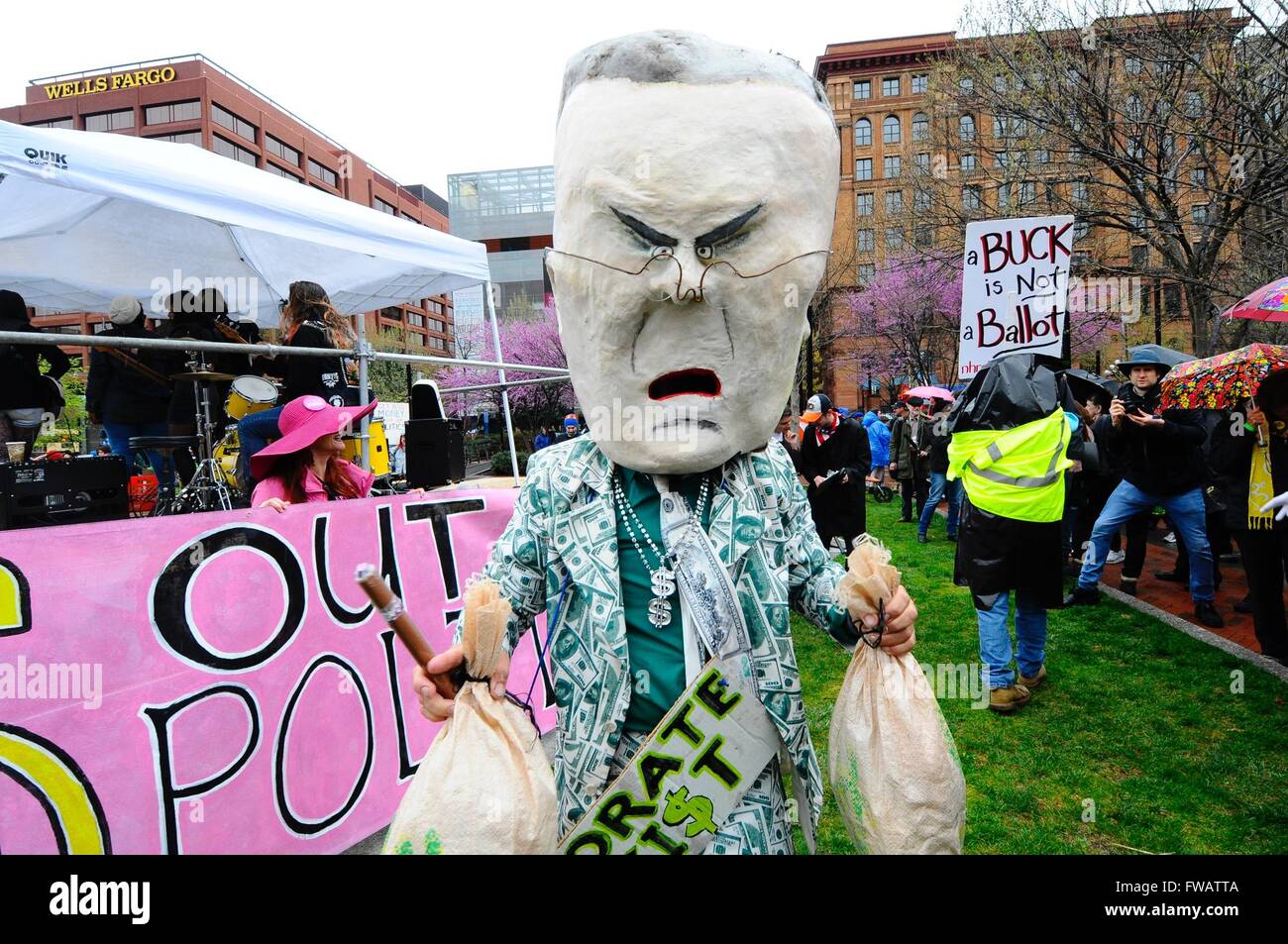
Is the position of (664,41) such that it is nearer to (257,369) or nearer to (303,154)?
(257,369)

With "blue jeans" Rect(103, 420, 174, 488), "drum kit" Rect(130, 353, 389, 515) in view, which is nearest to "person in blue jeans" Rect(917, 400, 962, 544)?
"drum kit" Rect(130, 353, 389, 515)

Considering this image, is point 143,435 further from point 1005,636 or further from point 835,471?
point 1005,636

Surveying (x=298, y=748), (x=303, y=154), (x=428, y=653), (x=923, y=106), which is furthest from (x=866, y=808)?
(x=303, y=154)

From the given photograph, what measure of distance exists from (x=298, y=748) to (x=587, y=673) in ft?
4.97

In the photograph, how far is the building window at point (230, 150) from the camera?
41781mm

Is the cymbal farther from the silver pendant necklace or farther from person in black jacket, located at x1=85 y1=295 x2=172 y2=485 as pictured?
the silver pendant necklace

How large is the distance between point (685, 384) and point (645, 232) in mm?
361

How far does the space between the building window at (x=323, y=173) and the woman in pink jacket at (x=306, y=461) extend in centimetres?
5771

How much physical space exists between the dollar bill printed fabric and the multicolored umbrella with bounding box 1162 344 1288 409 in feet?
14.0

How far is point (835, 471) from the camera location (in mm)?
6195

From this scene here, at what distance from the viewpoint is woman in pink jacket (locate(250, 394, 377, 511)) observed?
3162 millimetres

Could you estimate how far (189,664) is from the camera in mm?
2293

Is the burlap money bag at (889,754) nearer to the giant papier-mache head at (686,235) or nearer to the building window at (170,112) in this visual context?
the giant papier-mache head at (686,235)

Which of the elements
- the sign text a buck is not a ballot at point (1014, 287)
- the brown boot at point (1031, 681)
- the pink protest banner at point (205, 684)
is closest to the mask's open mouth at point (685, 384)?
the pink protest banner at point (205, 684)
